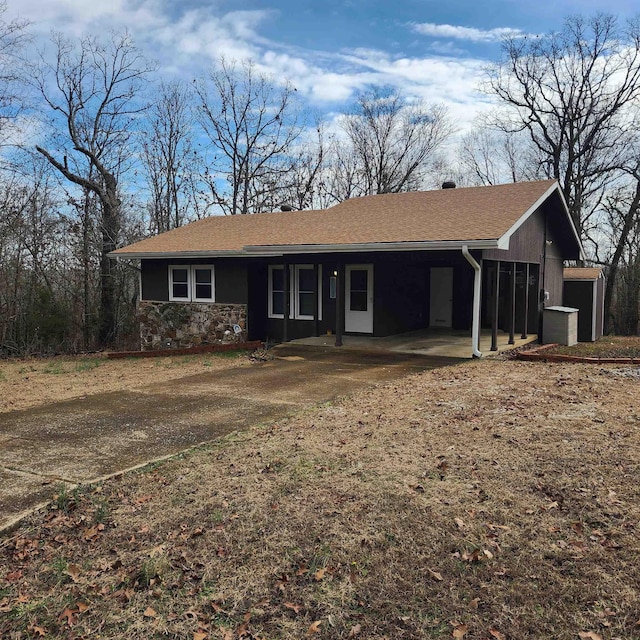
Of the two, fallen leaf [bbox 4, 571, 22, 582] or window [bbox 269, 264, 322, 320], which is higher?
window [bbox 269, 264, 322, 320]

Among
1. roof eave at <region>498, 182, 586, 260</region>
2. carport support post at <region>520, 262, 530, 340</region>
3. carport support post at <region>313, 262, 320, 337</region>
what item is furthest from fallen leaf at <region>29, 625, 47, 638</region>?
carport support post at <region>520, 262, 530, 340</region>

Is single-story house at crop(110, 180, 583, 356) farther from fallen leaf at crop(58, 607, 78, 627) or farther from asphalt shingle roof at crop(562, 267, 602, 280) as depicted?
fallen leaf at crop(58, 607, 78, 627)

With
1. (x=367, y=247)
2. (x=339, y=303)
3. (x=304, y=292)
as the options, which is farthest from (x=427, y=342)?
(x=304, y=292)

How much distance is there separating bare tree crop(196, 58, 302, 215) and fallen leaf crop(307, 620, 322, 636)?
82.1 ft

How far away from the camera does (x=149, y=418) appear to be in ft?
21.3

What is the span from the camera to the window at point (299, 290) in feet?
46.7

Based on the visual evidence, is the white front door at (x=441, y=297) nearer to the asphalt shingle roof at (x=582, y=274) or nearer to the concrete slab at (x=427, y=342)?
the concrete slab at (x=427, y=342)

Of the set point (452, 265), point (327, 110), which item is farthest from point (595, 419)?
point (327, 110)

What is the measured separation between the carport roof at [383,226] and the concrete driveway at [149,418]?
2369mm

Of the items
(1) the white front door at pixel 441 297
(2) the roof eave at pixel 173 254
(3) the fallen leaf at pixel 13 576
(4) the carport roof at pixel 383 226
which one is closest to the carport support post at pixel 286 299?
(4) the carport roof at pixel 383 226

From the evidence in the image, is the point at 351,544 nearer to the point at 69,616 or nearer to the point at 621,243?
the point at 69,616

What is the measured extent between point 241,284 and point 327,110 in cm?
1765

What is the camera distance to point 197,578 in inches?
128

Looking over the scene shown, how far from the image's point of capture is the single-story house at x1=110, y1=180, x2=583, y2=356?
40.6 ft
